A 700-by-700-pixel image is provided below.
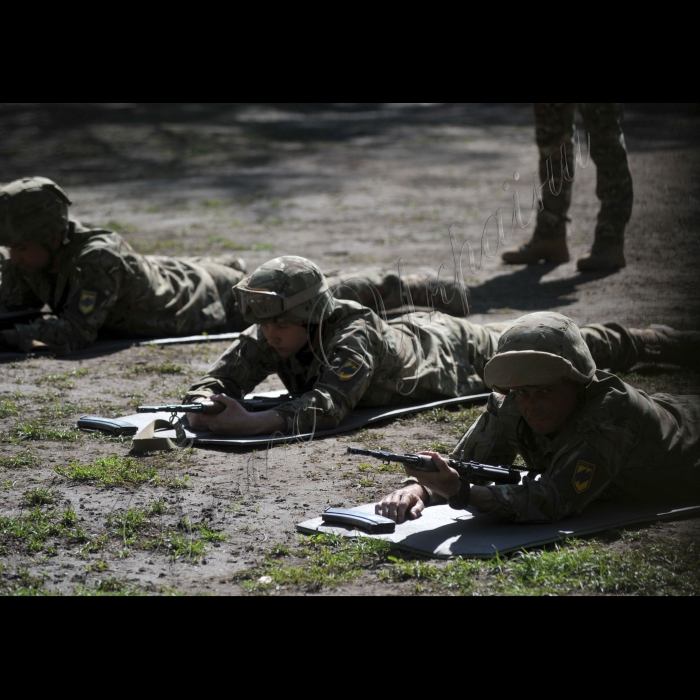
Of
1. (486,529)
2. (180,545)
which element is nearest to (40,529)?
(180,545)

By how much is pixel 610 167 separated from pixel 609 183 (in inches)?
6.8

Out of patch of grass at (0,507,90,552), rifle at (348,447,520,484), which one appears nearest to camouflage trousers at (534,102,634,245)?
rifle at (348,447,520,484)

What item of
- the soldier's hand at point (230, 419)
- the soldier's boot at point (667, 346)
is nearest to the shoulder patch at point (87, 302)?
the soldier's hand at point (230, 419)

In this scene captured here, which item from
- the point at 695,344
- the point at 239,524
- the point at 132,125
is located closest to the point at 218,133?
the point at 132,125

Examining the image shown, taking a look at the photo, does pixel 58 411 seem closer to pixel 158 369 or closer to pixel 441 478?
pixel 158 369

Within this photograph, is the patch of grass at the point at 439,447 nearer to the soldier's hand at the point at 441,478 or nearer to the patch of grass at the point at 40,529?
the soldier's hand at the point at 441,478

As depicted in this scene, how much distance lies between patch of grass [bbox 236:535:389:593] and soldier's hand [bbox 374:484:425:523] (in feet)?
0.85

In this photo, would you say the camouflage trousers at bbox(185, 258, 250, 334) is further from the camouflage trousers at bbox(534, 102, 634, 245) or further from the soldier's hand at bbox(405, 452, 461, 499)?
the soldier's hand at bbox(405, 452, 461, 499)

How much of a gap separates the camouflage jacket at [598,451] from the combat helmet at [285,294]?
177 centimetres

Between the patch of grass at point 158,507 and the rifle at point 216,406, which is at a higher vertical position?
the rifle at point 216,406

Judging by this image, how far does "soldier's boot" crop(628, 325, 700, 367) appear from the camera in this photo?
8109 mm

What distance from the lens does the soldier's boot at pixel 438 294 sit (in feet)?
31.9

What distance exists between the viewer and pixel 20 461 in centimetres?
629

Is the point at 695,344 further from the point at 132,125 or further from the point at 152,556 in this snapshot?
the point at 132,125
